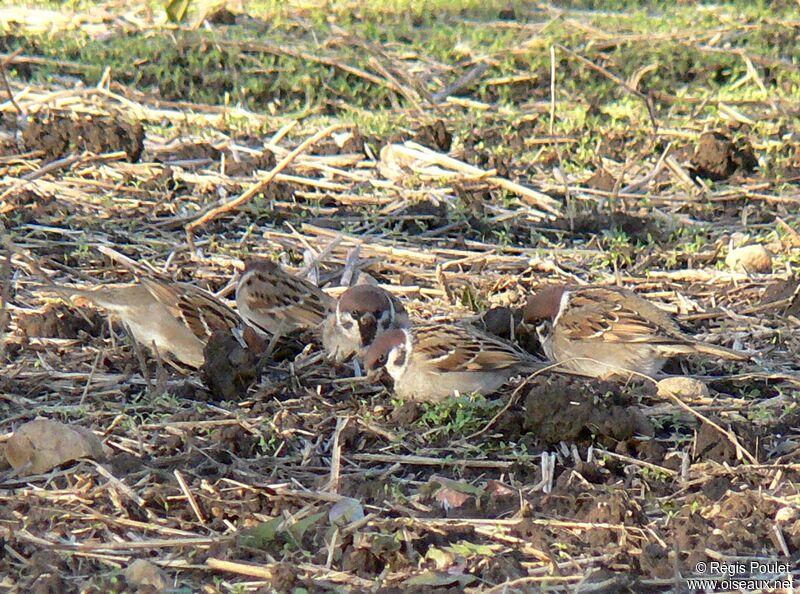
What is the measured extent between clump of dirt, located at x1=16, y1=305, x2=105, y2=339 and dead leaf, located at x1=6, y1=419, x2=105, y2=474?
1.46 m

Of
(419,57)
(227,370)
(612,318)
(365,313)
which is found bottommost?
(419,57)

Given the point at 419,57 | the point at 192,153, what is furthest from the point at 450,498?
the point at 419,57

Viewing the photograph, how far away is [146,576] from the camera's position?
4.20 m

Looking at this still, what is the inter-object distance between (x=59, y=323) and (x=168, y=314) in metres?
0.55

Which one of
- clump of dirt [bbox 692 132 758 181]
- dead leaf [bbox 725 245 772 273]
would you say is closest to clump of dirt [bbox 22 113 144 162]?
clump of dirt [bbox 692 132 758 181]

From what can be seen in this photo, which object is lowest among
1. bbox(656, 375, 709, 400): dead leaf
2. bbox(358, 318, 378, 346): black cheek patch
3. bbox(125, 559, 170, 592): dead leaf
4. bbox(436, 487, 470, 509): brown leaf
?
bbox(656, 375, 709, 400): dead leaf

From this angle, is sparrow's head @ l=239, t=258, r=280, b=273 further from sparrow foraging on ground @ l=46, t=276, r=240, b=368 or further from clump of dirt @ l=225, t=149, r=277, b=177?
clump of dirt @ l=225, t=149, r=277, b=177

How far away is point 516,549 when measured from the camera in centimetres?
448

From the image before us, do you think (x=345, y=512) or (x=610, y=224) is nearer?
(x=345, y=512)

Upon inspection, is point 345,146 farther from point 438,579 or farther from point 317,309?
point 438,579

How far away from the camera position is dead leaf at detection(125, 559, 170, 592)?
4.18 meters

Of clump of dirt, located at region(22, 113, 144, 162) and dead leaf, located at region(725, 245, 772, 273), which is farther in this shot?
clump of dirt, located at region(22, 113, 144, 162)

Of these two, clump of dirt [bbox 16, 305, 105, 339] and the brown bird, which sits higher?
clump of dirt [bbox 16, 305, 105, 339]

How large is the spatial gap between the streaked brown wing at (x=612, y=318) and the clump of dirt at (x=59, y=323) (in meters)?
2.35
